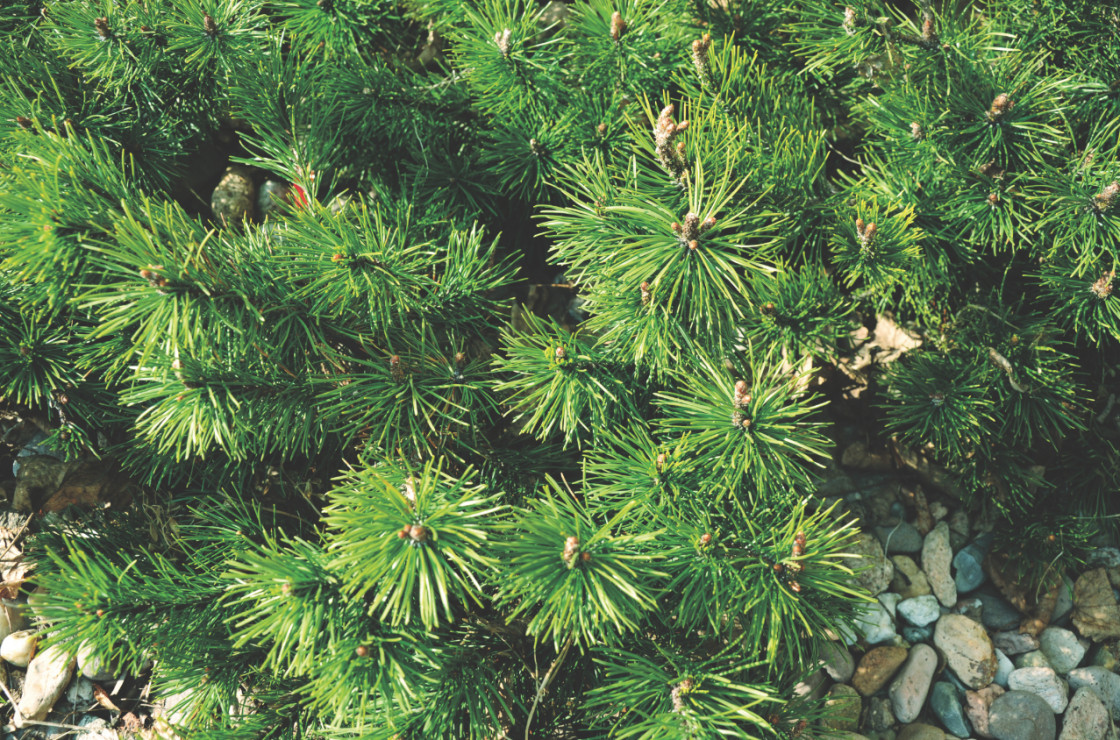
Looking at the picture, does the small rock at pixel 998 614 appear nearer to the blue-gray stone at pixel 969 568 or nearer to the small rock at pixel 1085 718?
the blue-gray stone at pixel 969 568

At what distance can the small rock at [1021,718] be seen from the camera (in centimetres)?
138

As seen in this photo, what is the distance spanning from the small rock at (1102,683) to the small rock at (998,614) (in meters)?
0.13

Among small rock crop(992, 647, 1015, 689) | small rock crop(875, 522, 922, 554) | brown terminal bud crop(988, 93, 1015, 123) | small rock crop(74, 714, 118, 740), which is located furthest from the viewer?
small rock crop(875, 522, 922, 554)

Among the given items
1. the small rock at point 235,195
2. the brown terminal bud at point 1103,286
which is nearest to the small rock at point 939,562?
the brown terminal bud at point 1103,286

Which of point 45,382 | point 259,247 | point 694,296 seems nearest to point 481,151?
point 259,247

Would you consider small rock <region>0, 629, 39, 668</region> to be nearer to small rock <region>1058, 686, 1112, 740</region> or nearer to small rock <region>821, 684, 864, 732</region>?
small rock <region>821, 684, 864, 732</region>

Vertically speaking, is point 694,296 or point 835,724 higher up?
point 694,296

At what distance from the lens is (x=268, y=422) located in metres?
1.11

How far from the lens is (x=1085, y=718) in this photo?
139 centimetres

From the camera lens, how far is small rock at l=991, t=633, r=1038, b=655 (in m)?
1.48

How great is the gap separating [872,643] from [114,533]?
136 cm

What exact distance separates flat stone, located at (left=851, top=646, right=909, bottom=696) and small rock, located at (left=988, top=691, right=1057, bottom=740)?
0.58ft

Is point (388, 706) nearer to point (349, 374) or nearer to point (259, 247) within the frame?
point (349, 374)

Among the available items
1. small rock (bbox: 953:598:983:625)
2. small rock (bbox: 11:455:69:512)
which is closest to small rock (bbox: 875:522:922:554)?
small rock (bbox: 953:598:983:625)
